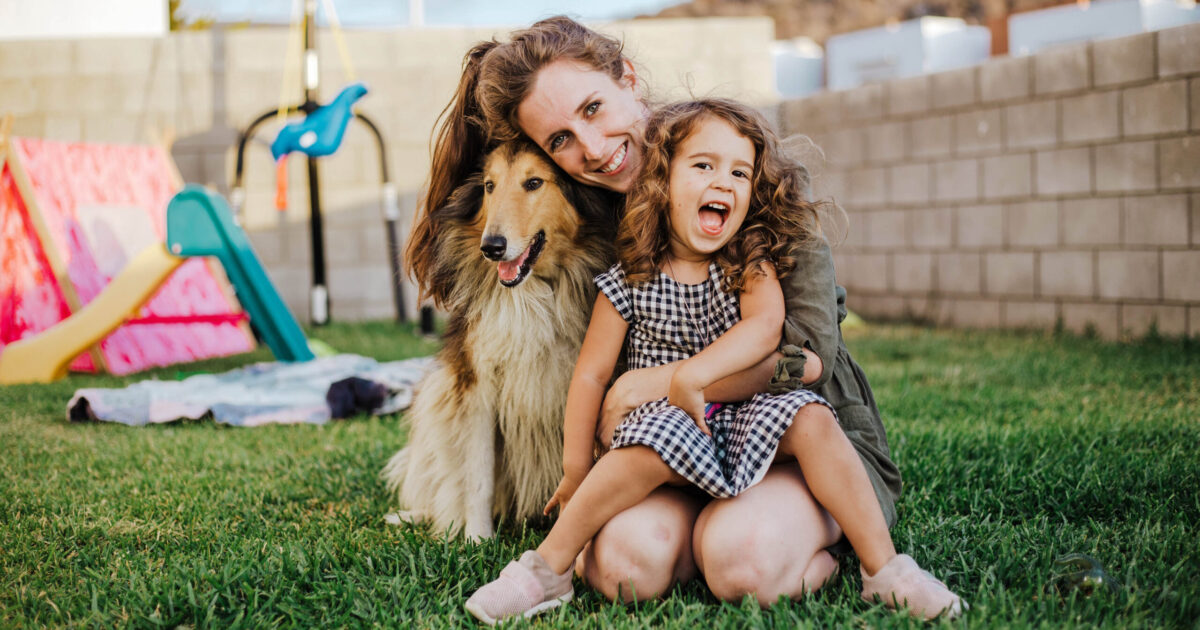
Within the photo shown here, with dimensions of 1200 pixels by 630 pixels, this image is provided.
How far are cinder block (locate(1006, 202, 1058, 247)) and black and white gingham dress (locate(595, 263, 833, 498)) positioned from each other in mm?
4860

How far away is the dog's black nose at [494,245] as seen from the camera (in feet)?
7.68

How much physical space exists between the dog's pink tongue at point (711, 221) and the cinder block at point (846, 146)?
566cm

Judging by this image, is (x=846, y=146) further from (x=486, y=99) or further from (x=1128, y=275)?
(x=486, y=99)

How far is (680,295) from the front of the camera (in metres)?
2.14

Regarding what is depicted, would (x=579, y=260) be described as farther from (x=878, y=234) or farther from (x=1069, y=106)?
(x=878, y=234)

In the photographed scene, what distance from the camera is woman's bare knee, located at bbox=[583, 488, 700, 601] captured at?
6.42 feet

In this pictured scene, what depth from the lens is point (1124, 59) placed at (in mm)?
5500

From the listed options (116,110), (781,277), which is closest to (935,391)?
(781,277)

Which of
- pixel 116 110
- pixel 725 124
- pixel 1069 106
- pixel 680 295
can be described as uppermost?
pixel 116 110

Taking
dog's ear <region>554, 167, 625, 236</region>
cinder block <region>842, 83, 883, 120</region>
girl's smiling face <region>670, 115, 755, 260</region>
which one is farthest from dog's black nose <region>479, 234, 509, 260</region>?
cinder block <region>842, 83, 883, 120</region>

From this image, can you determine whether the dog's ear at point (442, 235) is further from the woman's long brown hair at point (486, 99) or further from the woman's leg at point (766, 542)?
the woman's leg at point (766, 542)

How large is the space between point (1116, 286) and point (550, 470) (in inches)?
186

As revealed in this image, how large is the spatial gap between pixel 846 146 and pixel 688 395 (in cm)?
618

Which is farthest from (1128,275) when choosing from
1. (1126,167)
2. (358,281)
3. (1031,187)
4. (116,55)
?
(116,55)
